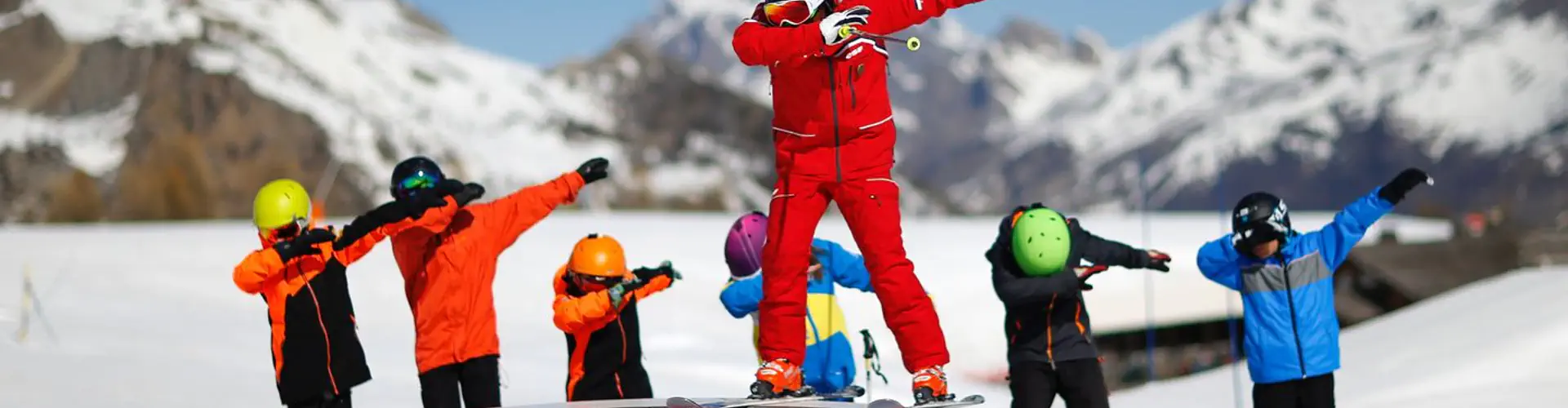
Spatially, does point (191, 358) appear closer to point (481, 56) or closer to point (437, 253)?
point (437, 253)

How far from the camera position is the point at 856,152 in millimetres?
5250

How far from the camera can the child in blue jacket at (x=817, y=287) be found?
656cm

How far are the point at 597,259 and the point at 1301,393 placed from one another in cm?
330

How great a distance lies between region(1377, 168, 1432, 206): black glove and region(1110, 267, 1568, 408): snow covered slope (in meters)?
2.51

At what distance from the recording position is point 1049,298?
6.36 metres

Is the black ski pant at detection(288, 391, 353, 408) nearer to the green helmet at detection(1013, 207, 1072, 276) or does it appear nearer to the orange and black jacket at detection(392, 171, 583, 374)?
the orange and black jacket at detection(392, 171, 583, 374)

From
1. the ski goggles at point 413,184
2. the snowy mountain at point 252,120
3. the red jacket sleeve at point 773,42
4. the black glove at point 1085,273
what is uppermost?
the snowy mountain at point 252,120

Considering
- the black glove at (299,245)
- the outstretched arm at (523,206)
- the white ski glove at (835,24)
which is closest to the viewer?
the white ski glove at (835,24)

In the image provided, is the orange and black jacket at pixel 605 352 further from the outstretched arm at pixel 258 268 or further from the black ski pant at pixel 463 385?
the outstretched arm at pixel 258 268

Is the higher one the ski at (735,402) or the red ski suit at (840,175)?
the red ski suit at (840,175)

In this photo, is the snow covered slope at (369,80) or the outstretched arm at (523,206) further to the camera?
the snow covered slope at (369,80)

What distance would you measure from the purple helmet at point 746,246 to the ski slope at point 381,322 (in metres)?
4.74

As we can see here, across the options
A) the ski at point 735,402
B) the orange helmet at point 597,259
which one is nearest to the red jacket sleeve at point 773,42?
the ski at point 735,402

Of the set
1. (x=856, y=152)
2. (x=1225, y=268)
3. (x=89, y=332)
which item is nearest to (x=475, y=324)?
(x=856, y=152)
